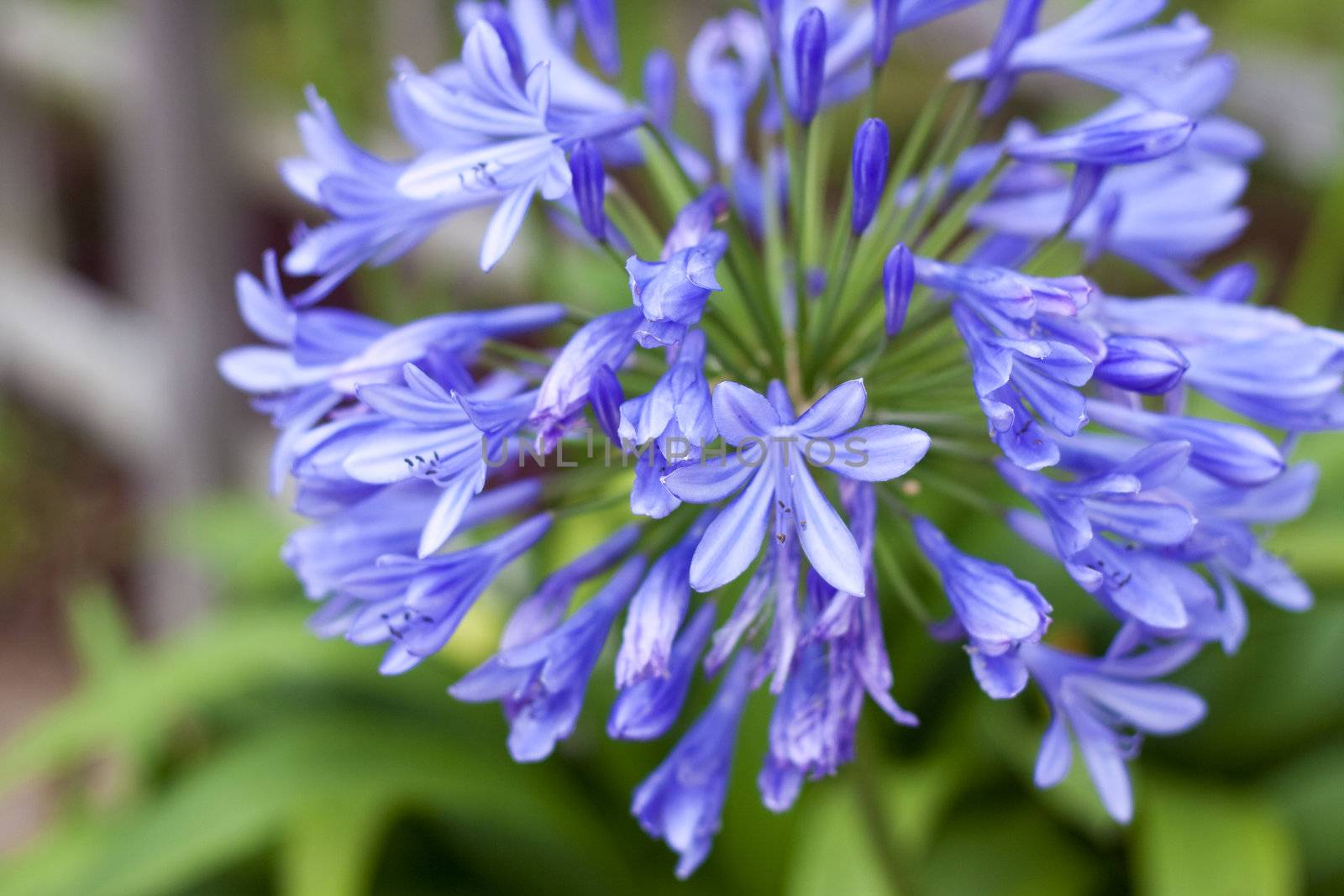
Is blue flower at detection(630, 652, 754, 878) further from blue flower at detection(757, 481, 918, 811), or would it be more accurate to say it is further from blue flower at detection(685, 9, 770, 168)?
blue flower at detection(685, 9, 770, 168)

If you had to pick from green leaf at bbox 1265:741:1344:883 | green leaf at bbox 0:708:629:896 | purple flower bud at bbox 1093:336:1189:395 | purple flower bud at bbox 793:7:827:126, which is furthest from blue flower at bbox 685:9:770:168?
green leaf at bbox 1265:741:1344:883

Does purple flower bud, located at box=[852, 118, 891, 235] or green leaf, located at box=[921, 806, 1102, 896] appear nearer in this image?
purple flower bud, located at box=[852, 118, 891, 235]

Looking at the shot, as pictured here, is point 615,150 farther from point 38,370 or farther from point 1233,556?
point 38,370

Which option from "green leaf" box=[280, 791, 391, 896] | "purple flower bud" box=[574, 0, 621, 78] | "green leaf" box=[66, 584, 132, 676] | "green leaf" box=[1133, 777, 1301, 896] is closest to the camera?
"purple flower bud" box=[574, 0, 621, 78]

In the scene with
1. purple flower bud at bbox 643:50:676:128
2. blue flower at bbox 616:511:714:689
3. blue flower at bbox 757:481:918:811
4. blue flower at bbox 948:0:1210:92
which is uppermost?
purple flower bud at bbox 643:50:676:128

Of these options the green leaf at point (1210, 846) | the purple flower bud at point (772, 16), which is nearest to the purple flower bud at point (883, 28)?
the purple flower bud at point (772, 16)

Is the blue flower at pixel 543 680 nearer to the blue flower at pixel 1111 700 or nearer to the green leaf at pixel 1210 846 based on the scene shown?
the blue flower at pixel 1111 700
